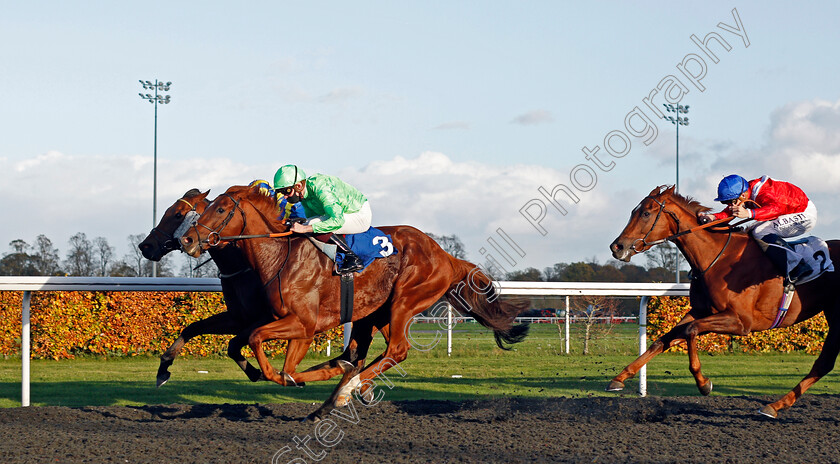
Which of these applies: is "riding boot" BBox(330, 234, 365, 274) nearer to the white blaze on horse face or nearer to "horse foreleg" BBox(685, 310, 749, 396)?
the white blaze on horse face

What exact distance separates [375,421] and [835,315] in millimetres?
3317

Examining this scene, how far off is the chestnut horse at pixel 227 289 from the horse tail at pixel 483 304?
1155mm

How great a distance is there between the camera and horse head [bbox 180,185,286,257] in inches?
195

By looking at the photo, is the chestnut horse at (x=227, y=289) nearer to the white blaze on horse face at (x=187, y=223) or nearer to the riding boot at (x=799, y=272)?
the white blaze on horse face at (x=187, y=223)

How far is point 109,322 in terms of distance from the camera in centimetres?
1082

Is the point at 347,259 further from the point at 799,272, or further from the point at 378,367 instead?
the point at 799,272

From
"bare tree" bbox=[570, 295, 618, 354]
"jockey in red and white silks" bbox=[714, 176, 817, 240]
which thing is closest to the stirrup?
"jockey in red and white silks" bbox=[714, 176, 817, 240]

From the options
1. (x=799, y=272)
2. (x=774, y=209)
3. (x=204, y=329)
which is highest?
(x=774, y=209)

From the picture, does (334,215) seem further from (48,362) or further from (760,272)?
(48,362)

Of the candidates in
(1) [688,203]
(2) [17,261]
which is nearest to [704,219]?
(1) [688,203]

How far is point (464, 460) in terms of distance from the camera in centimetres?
394

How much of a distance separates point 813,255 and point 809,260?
8 centimetres

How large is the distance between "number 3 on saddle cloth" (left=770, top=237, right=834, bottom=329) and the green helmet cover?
3359 mm

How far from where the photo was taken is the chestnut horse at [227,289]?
207 inches
